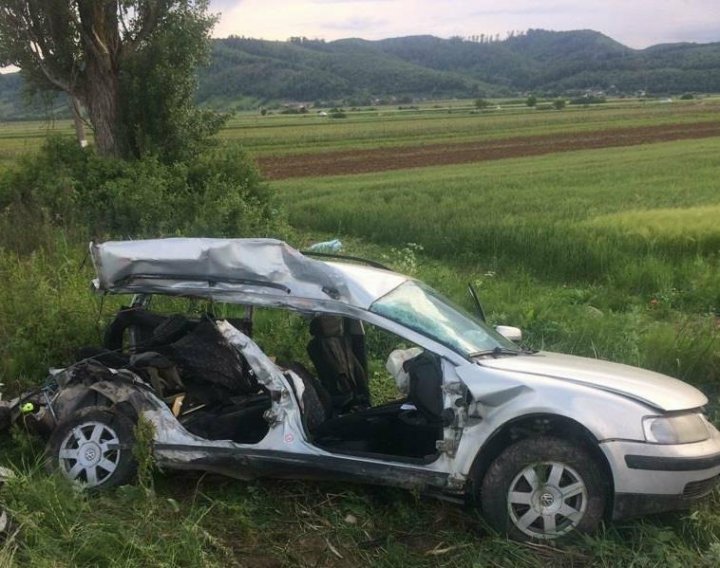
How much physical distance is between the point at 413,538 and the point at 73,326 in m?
4.04

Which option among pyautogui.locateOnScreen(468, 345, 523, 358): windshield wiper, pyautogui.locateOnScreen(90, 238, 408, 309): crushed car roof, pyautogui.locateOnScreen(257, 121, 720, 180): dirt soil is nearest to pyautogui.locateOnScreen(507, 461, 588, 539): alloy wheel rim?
pyautogui.locateOnScreen(468, 345, 523, 358): windshield wiper

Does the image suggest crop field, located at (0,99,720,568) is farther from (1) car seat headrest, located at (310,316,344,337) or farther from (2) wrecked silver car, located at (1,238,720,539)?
(1) car seat headrest, located at (310,316,344,337)

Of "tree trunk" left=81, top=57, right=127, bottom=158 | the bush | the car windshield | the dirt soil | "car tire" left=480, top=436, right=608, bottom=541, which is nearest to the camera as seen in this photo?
"car tire" left=480, top=436, right=608, bottom=541

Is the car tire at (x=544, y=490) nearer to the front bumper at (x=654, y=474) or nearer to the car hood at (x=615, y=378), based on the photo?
the front bumper at (x=654, y=474)

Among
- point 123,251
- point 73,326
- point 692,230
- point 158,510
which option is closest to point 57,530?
point 158,510

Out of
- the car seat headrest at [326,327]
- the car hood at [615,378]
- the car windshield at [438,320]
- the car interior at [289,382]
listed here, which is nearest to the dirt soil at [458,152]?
the car interior at [289,382]

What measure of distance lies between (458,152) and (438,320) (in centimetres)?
3888

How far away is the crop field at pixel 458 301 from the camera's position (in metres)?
3.89

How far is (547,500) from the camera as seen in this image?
156 inches

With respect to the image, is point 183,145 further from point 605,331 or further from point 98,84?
point 605,331

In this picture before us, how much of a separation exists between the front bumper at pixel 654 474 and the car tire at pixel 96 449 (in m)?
2.80

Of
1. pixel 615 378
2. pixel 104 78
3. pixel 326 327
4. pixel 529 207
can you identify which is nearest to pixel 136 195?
pixel 104 78

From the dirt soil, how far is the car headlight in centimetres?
2801

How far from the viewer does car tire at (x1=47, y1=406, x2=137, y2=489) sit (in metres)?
4.47
